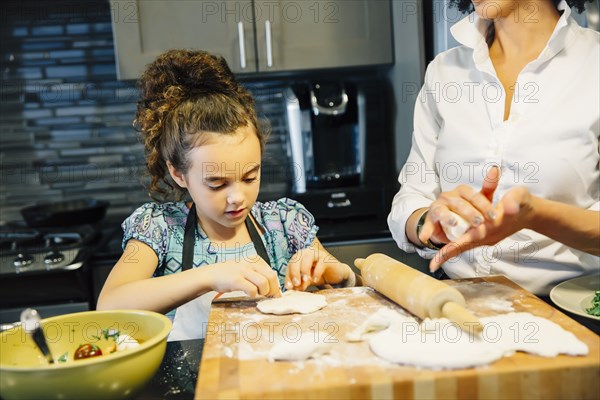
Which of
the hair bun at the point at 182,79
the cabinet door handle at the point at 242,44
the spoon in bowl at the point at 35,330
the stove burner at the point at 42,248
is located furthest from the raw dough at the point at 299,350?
the cabinet door handle at the point at 242,44

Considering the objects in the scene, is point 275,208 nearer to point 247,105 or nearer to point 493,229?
point 247,105

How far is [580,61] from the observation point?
144 centimetres

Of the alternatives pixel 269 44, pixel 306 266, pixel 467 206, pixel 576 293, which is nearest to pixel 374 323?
pixel 467 206

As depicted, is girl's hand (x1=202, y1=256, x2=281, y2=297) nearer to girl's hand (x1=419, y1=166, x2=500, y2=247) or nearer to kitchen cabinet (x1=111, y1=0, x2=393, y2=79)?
girl's hand (x1=419, y1=166, x2=500, y2=247)

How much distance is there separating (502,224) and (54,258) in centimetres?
151

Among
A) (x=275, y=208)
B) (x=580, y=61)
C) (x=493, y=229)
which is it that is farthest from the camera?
(x=275, y=208)

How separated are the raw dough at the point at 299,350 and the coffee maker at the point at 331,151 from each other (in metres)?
1.59

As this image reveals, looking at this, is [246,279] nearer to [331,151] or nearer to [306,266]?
[306,266]

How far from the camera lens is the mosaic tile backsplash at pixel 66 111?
8.86ft

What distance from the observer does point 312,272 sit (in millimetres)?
1319

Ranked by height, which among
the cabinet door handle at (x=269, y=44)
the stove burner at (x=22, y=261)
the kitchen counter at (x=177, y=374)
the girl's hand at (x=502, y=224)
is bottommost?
the stove burner at (x=22, y=261)

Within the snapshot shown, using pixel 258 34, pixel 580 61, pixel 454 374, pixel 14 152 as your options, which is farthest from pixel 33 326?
pixel 14 152

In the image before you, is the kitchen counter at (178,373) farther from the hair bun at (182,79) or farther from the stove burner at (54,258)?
the stove burner at (54,258)

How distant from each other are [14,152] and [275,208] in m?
1.59
